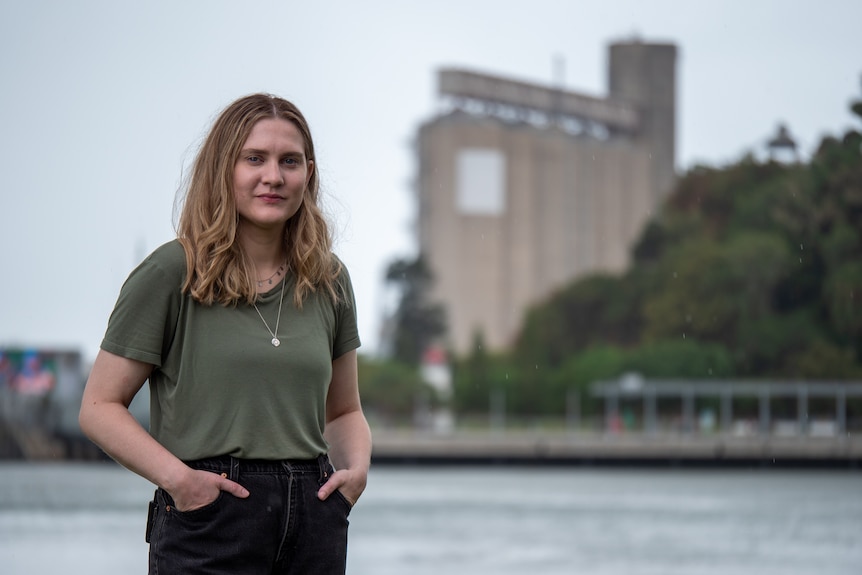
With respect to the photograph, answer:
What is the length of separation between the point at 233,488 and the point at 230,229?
1.31 ft

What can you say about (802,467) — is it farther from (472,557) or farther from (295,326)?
(295,326)

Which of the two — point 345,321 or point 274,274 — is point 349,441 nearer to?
point 345,321

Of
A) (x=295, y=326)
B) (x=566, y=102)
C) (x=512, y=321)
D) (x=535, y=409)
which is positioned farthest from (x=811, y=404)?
(x=295, y=326)

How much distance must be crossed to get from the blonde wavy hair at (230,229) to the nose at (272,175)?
0.18ft

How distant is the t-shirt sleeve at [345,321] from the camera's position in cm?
255

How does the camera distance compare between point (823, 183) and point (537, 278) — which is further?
point (537, 278)

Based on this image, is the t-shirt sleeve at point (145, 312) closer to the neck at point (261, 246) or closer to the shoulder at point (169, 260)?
the shoulder at point (169, 260)

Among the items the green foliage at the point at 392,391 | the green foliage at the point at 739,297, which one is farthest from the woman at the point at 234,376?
the green foliage at the point at 392,391

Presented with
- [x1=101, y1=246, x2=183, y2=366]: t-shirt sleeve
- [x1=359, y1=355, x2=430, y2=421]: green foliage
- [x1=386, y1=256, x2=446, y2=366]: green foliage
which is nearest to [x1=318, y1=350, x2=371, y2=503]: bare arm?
[x1=101, y1=246, x2=183, y2=366]: t-shirt sleeve

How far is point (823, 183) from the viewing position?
60.1 metres

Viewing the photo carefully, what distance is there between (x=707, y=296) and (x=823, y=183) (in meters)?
7.59

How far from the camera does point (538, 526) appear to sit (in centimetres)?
2545

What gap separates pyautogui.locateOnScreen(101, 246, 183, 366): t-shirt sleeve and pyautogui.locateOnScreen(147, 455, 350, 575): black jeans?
0.20 metres

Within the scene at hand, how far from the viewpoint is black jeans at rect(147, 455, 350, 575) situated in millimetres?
2320
